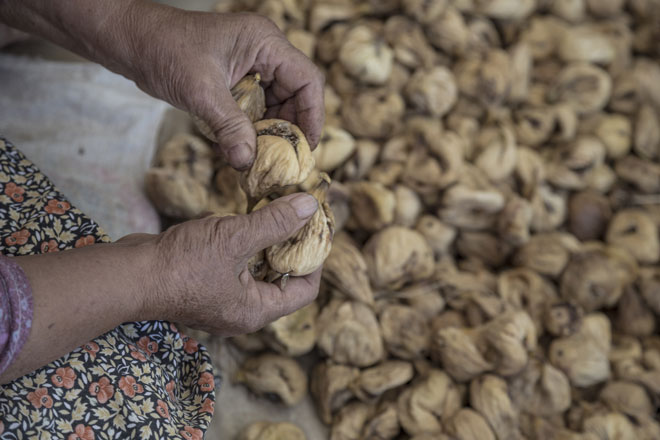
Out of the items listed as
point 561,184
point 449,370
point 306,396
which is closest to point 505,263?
point 561,184

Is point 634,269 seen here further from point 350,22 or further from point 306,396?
point 350,22

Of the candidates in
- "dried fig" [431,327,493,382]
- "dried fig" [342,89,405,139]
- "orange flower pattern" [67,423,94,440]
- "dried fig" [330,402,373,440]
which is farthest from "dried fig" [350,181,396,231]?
"orange flower pattern" [67,423,94,440]

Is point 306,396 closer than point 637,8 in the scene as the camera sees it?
Yes

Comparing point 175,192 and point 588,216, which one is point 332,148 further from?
point 588,216

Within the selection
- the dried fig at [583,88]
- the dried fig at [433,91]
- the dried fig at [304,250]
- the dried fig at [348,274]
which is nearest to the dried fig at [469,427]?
the dried fig at [348,274]

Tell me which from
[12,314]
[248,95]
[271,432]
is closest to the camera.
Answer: [12,314]

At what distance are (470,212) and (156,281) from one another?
43.2 inches

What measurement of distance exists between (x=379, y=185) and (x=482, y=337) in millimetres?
516

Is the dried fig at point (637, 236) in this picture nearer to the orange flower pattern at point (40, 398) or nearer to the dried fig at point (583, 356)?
the dried fig at point (583, 356)

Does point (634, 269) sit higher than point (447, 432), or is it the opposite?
point (634, 269)

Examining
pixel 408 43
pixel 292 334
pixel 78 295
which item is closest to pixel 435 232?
pixel 292 334

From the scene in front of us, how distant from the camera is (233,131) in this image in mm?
1080

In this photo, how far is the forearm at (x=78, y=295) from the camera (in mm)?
883

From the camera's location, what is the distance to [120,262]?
961 mm
